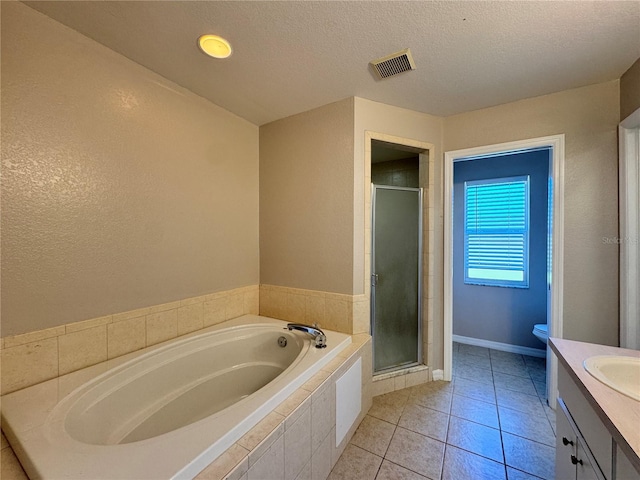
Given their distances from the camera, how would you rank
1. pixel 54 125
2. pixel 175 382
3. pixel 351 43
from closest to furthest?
pixel 54 125 → pixel 351 43 → pixel 175 382

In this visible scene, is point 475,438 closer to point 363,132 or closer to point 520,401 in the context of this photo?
point 520,401

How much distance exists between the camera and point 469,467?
1.46m

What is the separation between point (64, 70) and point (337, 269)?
1.94 meters

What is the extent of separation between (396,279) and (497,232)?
1585 millimetres

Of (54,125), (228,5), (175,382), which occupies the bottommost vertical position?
(175,382)

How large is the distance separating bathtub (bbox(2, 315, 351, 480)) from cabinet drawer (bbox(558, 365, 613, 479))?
1.09 metres

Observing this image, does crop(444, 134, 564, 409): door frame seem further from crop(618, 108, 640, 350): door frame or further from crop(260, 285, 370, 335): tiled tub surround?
crop(260, 285, 370, 335): tiled tub surround

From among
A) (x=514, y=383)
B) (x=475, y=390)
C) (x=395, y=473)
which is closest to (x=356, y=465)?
(x=395, y=473)

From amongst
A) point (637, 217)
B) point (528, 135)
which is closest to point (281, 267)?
point (528, 135)

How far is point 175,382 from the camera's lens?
159 centimetres

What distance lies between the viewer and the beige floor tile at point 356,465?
1.42m

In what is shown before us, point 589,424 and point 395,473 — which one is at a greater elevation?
point 589,424

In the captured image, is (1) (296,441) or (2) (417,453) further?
(2) (417,453)

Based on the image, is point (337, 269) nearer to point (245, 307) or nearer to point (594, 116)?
point (245, 307)
